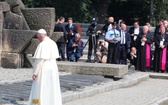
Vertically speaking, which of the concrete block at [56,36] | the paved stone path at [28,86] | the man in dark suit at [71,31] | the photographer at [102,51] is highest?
the man in dark suit at [71,31]

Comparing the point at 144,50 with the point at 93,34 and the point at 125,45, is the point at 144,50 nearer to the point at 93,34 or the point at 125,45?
the point at 125,45

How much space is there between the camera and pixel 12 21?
1752cm

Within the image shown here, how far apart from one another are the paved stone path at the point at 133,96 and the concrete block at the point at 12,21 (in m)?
4.90

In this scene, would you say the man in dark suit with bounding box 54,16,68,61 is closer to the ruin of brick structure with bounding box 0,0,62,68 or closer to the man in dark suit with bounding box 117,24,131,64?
the ruin of brick structure with bounding box 0,0,62,68

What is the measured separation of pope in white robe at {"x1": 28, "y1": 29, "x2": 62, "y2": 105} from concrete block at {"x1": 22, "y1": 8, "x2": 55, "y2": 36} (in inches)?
307

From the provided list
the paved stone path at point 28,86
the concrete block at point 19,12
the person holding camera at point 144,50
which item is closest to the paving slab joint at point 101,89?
the paved stone path at point 28,86

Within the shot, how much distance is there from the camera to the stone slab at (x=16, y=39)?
54.3 ft

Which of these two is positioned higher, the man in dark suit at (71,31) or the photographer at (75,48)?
the man in dark suit at (71,31)

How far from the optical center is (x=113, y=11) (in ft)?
144

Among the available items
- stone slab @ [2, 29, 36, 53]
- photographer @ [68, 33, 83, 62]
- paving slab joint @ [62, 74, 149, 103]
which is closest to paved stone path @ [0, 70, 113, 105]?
paving slab joint @ [62, 74, 149, 103]

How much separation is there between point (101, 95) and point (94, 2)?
100 ft

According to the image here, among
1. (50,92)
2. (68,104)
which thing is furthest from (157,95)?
(50,92)

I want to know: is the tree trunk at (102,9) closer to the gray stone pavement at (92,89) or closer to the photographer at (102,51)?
the photographer at (102,51)

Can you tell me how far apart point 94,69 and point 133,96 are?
2.94 m
